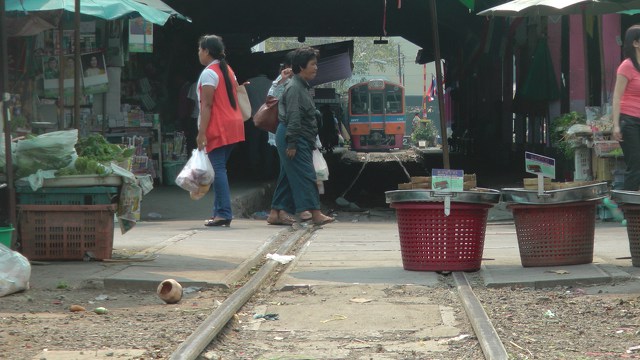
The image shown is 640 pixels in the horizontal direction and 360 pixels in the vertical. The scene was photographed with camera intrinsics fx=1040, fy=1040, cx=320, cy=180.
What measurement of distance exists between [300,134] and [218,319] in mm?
5620

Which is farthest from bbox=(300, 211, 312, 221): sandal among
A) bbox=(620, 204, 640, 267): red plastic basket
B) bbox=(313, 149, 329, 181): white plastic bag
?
bbox=(620, 204, 640, 267): red plastic basket

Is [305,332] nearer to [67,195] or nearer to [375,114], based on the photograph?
[67,195]

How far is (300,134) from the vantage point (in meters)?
11.3

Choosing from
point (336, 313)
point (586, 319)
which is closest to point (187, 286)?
point (336, 313)

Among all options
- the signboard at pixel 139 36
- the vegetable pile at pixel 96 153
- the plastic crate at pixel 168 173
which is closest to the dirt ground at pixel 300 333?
the vegetable pile at pixel 96 153

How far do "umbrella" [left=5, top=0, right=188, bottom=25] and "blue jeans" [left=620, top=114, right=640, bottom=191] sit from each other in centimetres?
519

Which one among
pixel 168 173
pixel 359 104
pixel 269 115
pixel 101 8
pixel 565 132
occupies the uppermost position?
pixel 359 104

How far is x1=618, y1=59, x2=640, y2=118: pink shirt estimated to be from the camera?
9.26m

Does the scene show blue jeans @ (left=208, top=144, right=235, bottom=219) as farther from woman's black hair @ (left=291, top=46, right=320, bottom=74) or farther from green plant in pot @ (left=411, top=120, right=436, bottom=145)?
green plant in pot @ (left=411, top=120, right=436, bottom=145)

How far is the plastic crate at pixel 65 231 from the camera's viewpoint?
8109mm

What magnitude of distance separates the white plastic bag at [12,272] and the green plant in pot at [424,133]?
45.7m

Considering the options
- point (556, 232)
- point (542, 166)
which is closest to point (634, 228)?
point (556, 232)

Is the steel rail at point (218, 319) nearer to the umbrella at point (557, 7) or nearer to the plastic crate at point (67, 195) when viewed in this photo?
the plastic crate at point (67, 195)

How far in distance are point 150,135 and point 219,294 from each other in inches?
390
